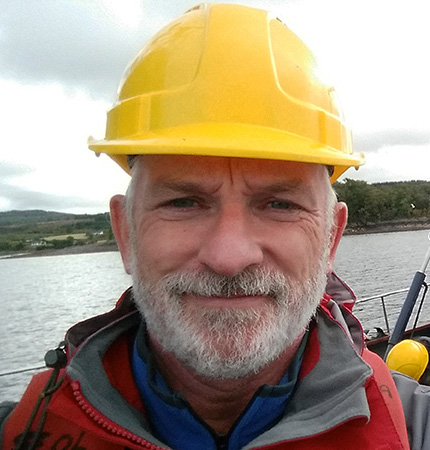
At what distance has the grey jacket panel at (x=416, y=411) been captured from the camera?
1844 millimetres

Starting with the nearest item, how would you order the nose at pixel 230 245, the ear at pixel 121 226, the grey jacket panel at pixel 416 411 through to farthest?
the nose at pixel 230 245 → the grey jacket panel at pixel 416 411 → the ear at pixel 121 226

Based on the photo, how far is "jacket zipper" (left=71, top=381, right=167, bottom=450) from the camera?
166 centimetres

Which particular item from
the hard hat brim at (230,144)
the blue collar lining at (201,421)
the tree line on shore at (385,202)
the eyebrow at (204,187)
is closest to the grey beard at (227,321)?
the blue collar lining at (201,421)

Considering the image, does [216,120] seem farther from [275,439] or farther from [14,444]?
[14,444]

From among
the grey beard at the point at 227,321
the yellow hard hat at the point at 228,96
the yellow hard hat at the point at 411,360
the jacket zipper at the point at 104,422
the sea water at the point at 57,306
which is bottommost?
the sea water at the point at 57,306

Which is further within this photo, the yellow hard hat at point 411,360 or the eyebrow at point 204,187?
the yellow hard hat at point 411,360

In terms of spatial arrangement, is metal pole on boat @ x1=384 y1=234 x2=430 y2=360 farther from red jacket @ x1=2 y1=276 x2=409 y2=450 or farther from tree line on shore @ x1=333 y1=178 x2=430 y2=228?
tree line on shore @ x1=333 y1=178 x2=430 y2=228

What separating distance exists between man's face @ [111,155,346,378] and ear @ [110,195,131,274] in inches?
7.7

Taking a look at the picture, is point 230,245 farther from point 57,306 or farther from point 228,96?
point 57,306

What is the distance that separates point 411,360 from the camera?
17.5 ft

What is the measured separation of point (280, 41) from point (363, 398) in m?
1.19

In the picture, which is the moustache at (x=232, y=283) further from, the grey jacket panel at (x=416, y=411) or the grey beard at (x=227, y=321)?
the grey jacket panel at (x=416, y=411)

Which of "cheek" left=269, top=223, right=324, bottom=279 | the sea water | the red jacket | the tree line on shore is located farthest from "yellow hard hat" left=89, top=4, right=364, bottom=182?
the tree line on shore

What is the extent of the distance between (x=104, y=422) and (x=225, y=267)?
24.4 inches
